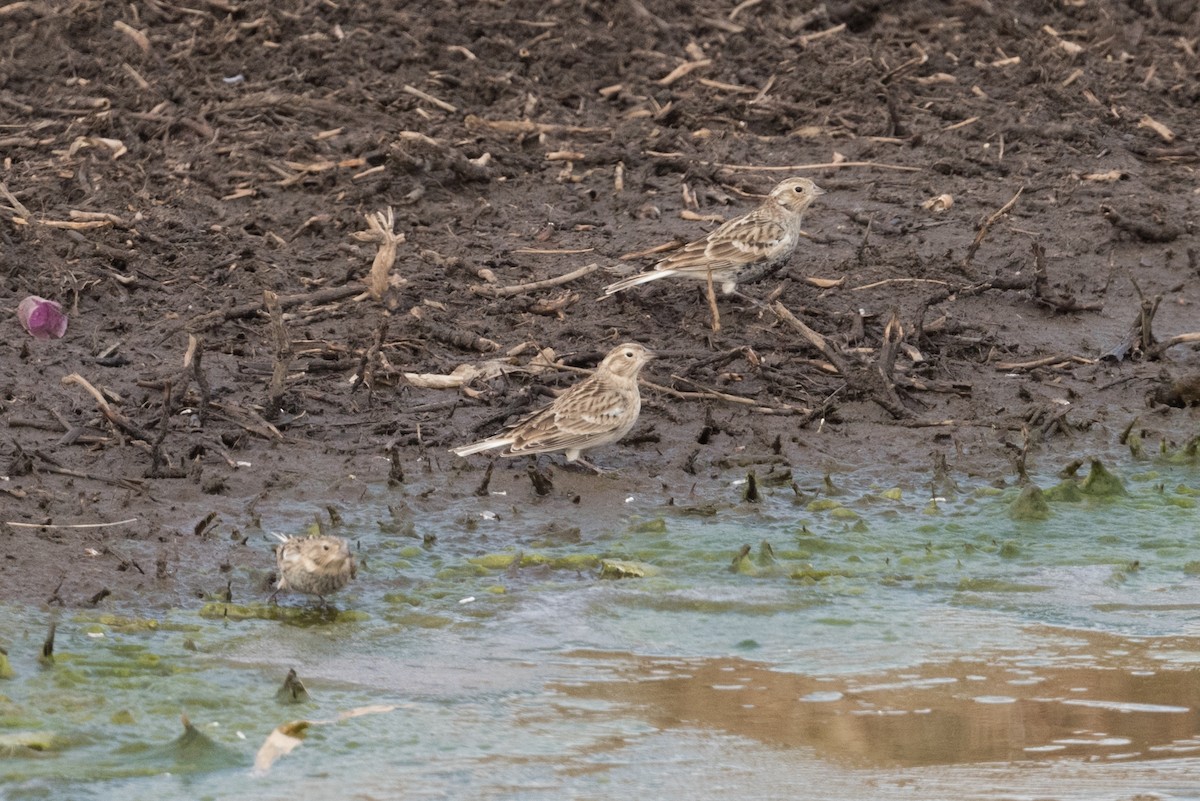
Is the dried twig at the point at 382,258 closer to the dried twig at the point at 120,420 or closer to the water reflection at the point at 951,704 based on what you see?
the dried twig at the point at 120,420

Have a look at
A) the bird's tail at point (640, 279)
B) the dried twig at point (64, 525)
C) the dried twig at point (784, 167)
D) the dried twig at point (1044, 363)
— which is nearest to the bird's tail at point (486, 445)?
the dried twig at point (64, 525)

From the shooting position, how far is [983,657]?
7.55 meters

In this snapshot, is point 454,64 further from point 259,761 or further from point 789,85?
point 259,761

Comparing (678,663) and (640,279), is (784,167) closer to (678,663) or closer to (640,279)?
(640,279)

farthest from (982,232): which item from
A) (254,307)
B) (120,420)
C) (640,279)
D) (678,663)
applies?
(120,420)

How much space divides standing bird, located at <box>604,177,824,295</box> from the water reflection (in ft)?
14.9

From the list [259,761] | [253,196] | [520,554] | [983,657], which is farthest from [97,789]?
[253,196]

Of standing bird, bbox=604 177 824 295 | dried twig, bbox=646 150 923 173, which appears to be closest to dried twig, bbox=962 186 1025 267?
standing bird, bbox=604 177 824 295

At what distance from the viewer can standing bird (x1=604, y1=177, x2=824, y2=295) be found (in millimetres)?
11672

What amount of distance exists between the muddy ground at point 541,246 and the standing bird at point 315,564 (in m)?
0.52

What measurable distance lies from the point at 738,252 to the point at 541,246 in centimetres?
158

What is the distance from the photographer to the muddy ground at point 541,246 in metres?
9.72

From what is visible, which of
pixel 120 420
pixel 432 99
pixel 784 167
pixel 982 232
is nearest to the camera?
pixel 120 420

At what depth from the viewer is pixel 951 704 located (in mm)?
7047
